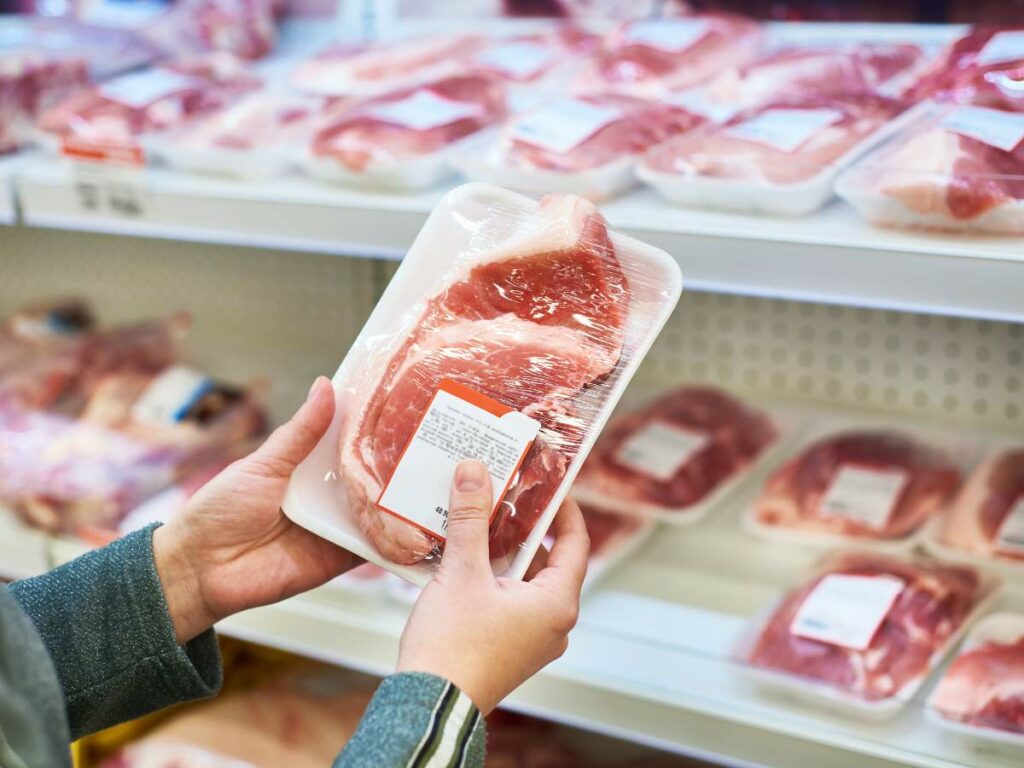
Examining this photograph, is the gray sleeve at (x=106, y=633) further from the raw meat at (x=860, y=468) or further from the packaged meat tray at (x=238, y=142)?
the raw meat at (x=860, y=468)

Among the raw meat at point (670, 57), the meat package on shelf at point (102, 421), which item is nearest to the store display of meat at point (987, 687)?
the raw meat at point (670, 57)

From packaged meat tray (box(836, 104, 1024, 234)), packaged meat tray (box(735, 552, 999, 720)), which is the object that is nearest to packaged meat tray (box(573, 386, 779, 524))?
packaged meat tray (box(735, 552, 999, 720))

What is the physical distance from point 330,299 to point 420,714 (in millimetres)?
1468

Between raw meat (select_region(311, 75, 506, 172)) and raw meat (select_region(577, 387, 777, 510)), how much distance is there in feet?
1.73

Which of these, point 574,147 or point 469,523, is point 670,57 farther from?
point 469,523

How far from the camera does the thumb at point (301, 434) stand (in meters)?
1.05

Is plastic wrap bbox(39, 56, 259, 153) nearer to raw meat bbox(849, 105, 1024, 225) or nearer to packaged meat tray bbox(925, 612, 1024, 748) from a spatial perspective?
raw meat bbox(849, 105, 1024, 225)

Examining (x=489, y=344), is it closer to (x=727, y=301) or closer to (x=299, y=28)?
(x=727, y=301)

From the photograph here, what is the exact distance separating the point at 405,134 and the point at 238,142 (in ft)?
0.82

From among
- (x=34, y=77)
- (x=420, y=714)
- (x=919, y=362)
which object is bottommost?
(x=919, y=362)

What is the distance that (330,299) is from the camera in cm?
220

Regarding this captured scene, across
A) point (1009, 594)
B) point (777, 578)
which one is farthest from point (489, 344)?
point (1009, 594)

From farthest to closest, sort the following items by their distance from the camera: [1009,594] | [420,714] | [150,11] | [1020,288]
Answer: [150,11] → [1009,594] → [1020,288] → [420,714]

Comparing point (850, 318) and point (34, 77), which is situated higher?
point (34, 77)
